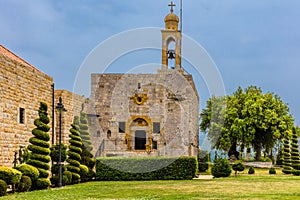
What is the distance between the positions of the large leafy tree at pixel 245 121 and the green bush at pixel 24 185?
29.0 meters

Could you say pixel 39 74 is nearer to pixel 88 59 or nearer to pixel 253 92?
pixel 88 59

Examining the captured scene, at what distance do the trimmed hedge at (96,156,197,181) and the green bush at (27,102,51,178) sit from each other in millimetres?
7379

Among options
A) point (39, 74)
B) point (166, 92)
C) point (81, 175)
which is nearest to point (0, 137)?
point (39, 74)

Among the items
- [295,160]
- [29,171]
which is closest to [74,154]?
[29,171]

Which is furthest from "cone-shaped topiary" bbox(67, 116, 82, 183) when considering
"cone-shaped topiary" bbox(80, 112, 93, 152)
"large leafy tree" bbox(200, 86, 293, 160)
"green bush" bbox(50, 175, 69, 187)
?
"large leafy tree" bbox(200, 86, 293, 160)

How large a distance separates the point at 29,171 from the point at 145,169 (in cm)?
947

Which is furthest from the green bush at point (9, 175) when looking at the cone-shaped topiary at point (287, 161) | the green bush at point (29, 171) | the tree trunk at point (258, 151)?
the tree trunk at point (258, 151)

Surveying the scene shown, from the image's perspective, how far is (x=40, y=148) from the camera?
62.8 feet

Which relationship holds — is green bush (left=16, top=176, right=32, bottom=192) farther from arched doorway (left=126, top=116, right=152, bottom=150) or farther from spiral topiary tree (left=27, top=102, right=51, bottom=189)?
arched doorway (left=126, top=116, right=152, bottom=150)

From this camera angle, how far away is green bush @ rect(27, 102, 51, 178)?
62.1ft

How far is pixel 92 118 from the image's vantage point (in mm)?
33625

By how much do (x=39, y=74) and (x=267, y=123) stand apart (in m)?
28.3

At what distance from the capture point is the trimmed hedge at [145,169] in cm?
2633

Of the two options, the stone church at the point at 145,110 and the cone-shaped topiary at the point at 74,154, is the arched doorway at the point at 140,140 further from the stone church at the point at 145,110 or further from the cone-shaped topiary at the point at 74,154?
the cone-shaped topiary at the point at 74,154
